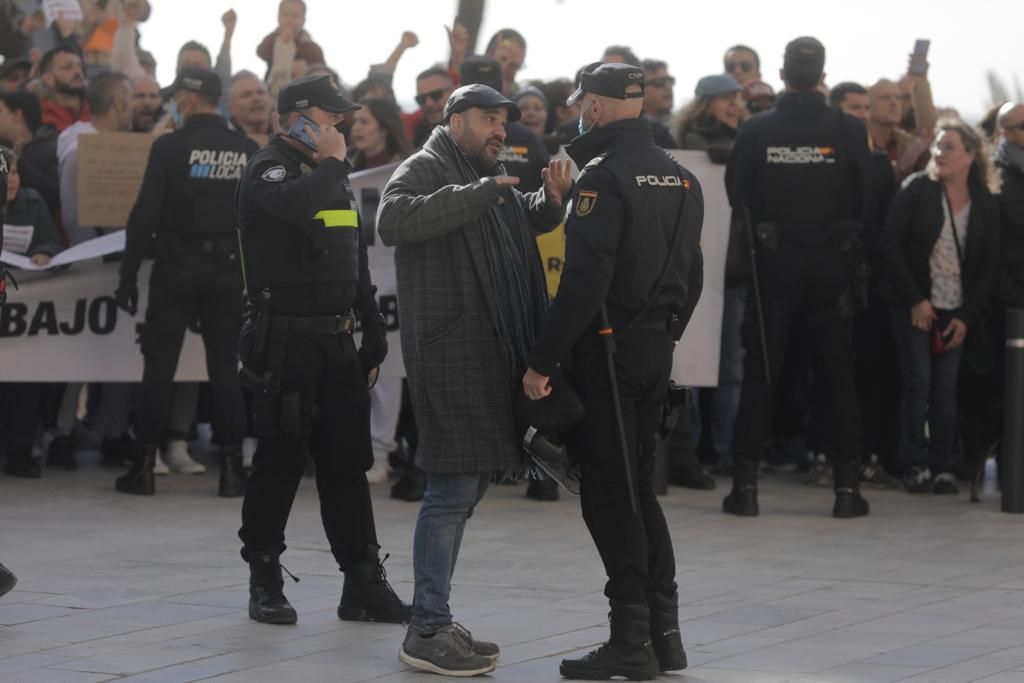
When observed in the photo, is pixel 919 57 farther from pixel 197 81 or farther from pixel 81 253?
pixel 81 253

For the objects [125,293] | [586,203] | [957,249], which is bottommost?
[125,293]

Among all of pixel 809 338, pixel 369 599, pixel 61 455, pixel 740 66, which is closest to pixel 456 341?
pixel 369 599

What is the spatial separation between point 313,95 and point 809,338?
3.86 metres

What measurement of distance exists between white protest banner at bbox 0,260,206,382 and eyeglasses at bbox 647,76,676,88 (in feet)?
12.0

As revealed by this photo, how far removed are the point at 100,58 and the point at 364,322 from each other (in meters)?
7.09

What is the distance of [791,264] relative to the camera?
384 inches

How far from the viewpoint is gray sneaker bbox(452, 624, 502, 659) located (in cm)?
626

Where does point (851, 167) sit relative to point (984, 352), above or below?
above

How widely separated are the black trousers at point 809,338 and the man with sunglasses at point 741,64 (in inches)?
149

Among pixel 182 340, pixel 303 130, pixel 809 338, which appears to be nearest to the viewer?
pixel 303 130

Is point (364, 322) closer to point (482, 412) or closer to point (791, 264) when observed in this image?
point (482, 412)

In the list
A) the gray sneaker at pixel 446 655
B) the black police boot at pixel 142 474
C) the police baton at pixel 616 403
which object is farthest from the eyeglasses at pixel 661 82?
the gray sneaker at pixel 446 655

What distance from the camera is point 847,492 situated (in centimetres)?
991

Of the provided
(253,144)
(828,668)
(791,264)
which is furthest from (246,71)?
(828,668)
